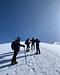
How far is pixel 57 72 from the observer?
12000 mm

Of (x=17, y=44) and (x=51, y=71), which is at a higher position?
(x=17, y=44)

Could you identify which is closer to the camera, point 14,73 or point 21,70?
point 14,73

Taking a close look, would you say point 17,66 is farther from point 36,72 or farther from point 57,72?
point 57,72

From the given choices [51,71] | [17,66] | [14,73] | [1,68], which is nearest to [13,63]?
[17,66]

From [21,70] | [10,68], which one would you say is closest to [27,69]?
[21,70]

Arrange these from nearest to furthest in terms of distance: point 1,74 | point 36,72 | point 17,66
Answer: point 1,74 → point 36,72 → point 17,66

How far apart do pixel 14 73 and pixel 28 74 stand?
3.32 feet

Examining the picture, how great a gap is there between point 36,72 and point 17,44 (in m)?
3.05

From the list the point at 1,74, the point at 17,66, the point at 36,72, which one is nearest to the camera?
the point at 1,74

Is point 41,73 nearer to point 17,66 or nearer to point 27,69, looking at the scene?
point 27,69

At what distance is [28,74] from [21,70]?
1089 mm

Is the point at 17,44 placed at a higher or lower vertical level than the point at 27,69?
higher

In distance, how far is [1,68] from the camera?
12.6m

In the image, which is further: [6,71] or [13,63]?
[13,63]
